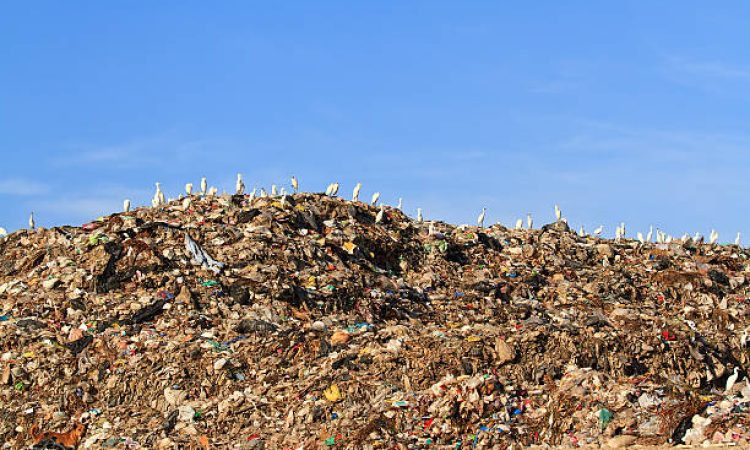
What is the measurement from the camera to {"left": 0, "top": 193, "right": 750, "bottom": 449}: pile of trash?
1192 cm

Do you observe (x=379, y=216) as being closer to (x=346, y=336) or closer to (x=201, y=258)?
(x=201, y=258)

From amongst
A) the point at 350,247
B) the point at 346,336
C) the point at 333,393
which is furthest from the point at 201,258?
the point at 333,393

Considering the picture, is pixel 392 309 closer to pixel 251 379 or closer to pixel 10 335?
pixel 251 379

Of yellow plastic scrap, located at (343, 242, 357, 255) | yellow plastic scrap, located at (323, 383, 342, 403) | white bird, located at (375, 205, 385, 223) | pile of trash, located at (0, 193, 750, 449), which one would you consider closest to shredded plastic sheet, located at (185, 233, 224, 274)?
pile of trash, located at (0, 193, 750, 449)

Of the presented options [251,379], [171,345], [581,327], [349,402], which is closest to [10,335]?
[171,345]

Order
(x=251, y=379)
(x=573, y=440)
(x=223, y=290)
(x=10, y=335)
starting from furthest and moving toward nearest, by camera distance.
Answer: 1. (x=223, y=290)
2. (x=10, y=335)
3. (x=251, y=379)
4. (x=573, y=440)

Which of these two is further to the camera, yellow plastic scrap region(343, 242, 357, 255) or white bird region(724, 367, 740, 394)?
yellow plastic scrap region(343, 242, 357, 255)

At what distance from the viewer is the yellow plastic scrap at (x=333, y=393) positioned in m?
12.4

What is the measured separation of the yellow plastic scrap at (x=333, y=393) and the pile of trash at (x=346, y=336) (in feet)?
0.10

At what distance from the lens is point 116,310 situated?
48.9 feet

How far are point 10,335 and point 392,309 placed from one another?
5.93 metres

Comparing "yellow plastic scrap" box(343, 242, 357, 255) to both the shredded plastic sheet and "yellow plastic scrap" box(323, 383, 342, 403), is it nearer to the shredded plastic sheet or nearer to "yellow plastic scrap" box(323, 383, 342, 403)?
the shredded plastic sheet

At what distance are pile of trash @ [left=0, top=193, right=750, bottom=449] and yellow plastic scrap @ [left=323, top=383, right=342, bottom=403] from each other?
3 centimetres

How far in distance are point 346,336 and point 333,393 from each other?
1.67 metres
